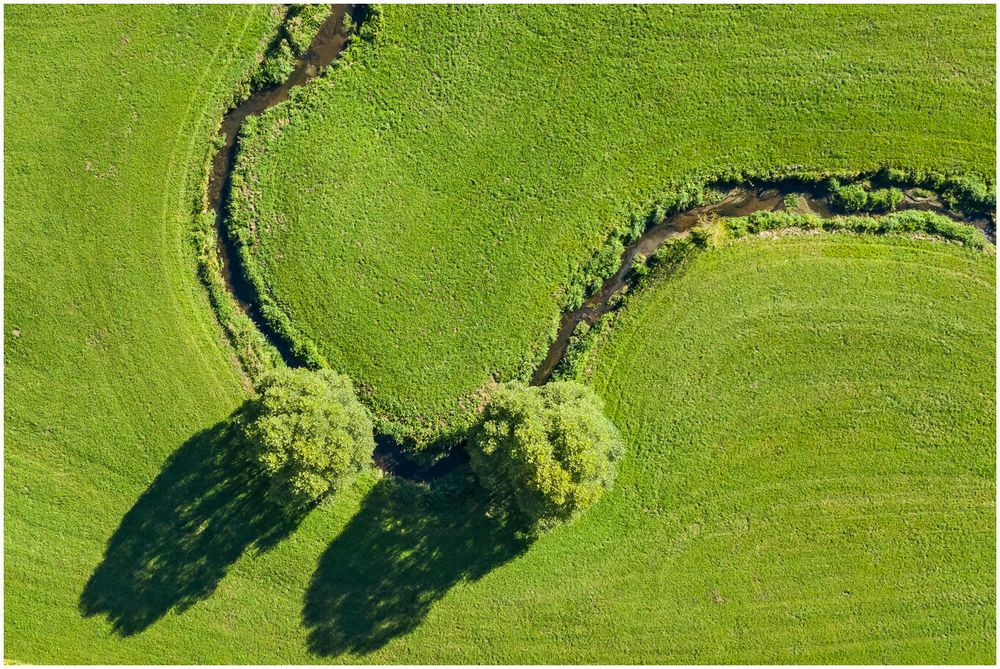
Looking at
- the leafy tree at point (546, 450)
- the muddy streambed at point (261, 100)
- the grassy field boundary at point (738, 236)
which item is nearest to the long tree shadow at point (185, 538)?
the leafy tree at point (546, 450)

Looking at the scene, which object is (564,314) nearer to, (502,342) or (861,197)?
(502,342)

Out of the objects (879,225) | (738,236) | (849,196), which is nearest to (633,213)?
(738,236)

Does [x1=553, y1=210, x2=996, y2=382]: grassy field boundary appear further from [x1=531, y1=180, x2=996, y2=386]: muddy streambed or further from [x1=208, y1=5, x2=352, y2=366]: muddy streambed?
[x1=208, y1=5, x2=352, y2=366]: muddy streambed

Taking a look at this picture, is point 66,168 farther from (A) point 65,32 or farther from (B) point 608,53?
(B) point 608,53

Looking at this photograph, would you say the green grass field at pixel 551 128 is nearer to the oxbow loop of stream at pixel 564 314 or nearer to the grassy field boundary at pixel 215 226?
the oxbow loop of stream at pixel 564 314

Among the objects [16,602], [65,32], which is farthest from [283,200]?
[16,602]
